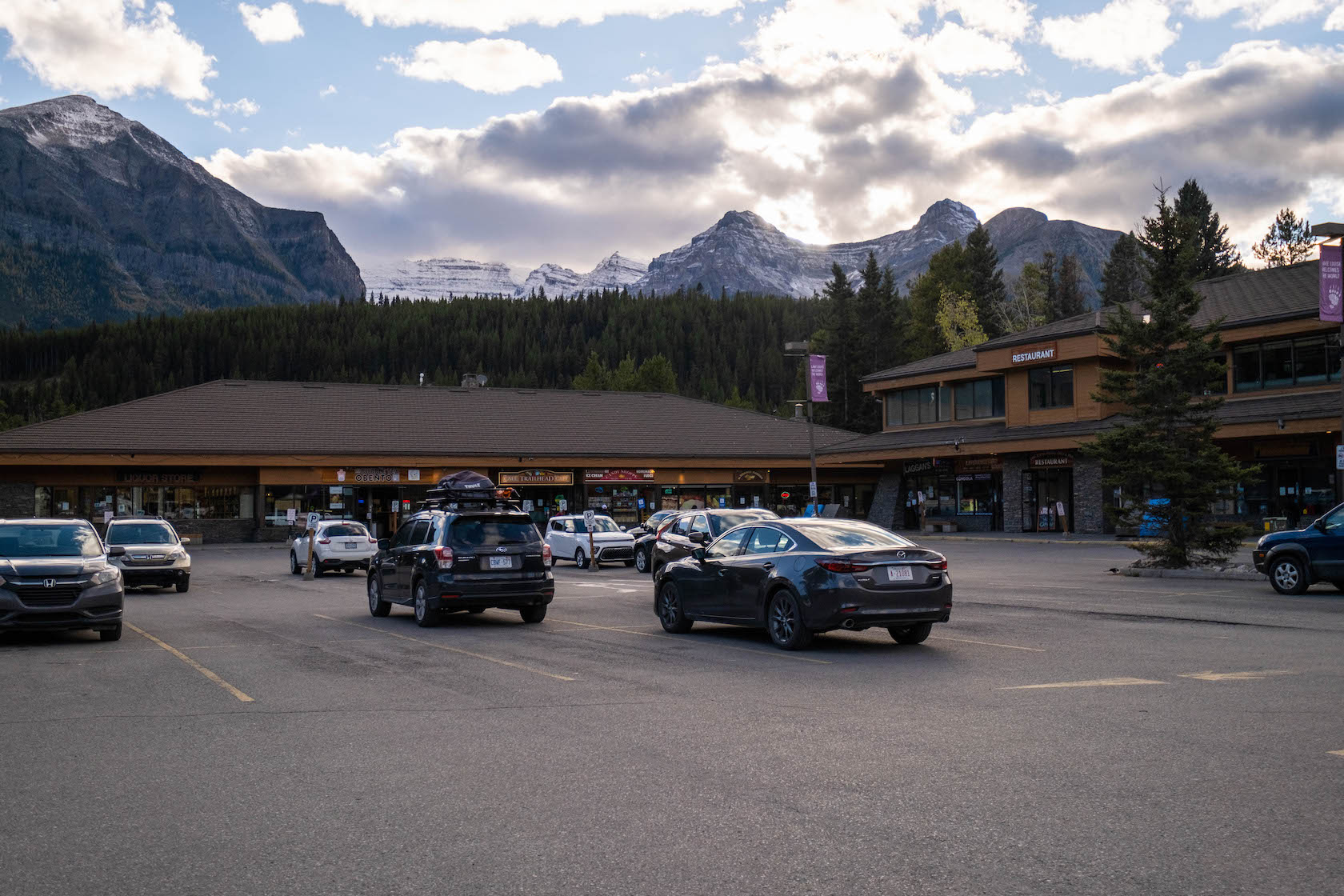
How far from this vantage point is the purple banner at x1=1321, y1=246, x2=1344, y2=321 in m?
27.0

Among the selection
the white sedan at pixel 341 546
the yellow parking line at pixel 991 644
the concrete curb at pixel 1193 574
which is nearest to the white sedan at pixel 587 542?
the white sedan at pixel 341 546

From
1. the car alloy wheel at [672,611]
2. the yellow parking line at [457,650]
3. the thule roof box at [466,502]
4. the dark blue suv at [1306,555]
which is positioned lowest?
the yellow parking line at [457,650]

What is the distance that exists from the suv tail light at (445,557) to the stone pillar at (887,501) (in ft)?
A: 144

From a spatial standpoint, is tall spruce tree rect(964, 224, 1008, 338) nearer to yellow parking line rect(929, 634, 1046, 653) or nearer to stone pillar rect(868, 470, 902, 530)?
stone pillar rect(868, 470, 902, 530)

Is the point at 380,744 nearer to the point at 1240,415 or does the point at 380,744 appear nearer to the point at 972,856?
the point at 972,856

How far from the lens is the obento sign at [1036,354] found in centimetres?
4978

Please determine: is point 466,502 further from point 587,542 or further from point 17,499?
point 17,499

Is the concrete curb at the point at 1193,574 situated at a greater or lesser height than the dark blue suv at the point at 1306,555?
lesser

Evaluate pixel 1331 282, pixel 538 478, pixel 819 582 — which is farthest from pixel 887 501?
pixel 819 582

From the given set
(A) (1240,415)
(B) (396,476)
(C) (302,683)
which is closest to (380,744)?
(C) (302,683)

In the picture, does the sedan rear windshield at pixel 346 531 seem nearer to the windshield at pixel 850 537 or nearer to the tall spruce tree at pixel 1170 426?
the tall spruce tree at pixel 1170 426

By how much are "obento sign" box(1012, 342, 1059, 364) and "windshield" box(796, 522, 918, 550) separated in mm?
37967

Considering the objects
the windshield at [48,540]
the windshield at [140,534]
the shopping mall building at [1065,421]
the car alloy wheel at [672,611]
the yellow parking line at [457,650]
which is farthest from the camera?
the shopping mall building at [1065,421]

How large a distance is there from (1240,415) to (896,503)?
2107 cm
